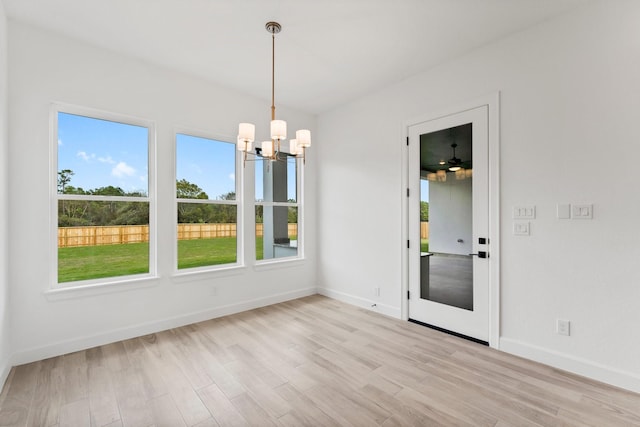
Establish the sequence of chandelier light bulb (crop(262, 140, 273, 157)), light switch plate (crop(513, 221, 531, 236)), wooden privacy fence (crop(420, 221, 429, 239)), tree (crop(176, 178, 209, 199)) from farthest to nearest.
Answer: tree (crop(176, 178, 209, 199)) → wooden privacy fence (crop(420, 221, 429, 239)) → light switch plate (crop(513, 221, 531, 236)) → chandelier light bulb (crop(262, 140, 273, 157))

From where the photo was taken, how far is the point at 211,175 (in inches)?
Answer: 157

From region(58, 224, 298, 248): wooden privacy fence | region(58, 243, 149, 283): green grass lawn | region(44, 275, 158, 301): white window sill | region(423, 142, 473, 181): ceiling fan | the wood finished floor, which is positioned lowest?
the wood finished floor

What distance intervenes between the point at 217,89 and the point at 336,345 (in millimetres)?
3497

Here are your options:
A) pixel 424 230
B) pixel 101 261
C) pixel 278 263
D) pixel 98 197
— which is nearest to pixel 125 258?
pixel 101 261

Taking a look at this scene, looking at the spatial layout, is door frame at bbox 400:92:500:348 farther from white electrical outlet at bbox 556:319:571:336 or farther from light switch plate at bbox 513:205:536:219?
white electrical outlet at bbox 556:319:571:336

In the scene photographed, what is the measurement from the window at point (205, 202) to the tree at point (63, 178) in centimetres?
103

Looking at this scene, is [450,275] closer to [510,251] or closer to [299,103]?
[510,251]

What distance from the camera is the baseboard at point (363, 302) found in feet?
12.7

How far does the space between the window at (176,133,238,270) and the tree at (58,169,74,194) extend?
1030 mm

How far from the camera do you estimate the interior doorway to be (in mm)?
3064

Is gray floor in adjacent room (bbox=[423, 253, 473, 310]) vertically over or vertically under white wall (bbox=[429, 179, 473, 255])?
under

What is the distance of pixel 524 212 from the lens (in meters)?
2.78

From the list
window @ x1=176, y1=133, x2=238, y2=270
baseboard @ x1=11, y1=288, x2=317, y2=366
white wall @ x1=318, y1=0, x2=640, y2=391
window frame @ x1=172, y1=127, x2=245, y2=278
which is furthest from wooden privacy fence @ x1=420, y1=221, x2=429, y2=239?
window @ x1=176, y1=133, x2=238, y2=270

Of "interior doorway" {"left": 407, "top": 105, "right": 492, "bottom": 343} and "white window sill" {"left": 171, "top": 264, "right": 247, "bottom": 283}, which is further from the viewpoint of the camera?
"white window sill" {"left": 171, "top": 264, "right": 247, "bottom": 283}
